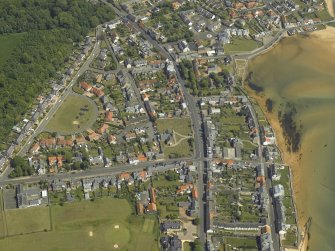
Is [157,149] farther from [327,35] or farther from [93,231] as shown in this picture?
[327,35]

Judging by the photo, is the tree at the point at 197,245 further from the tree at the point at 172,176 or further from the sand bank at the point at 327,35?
the sand bank at the point at 327,35

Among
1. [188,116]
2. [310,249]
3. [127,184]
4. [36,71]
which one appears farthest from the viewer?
[36,71]

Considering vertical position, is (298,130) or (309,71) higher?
(309,71)

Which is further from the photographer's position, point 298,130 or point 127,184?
point 298,130

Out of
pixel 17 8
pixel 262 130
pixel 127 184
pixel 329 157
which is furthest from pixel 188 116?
pixel 17 8

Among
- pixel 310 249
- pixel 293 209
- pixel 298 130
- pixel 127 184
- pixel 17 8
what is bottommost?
pixel 310 249

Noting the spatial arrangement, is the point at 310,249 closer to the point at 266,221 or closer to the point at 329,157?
the point at 266,221

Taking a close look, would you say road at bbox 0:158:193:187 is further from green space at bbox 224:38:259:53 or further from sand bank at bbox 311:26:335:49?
sand bank at bbox 311:26:335:49

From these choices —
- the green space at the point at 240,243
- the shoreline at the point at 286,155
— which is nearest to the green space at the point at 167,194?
the green space at the point at 240,243
